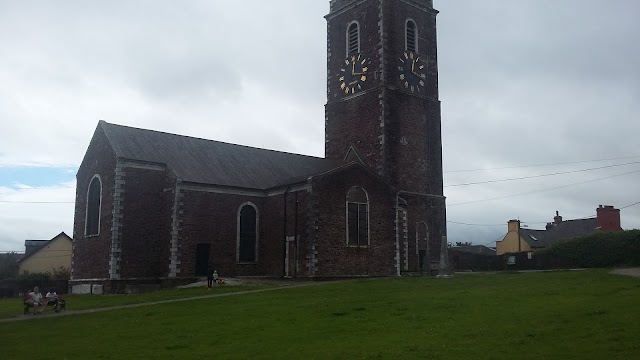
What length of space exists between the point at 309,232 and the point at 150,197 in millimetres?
9533

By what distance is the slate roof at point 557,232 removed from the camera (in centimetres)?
7000

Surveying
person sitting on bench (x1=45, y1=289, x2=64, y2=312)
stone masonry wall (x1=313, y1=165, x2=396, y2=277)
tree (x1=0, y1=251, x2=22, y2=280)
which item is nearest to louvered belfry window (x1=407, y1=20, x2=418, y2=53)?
stone masonry wall (x1=313, y1=165, x2=396, y2=277)

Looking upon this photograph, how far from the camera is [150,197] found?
35.5m

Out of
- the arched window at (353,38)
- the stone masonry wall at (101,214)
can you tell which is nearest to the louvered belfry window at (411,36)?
the arched window at (353,38)

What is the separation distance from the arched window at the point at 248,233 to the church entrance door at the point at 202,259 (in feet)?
7.26

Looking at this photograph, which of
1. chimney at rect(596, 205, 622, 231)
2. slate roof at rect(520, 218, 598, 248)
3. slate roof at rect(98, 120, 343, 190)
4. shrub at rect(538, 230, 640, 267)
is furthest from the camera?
slate roof at rect(520, 218, 598, 248)

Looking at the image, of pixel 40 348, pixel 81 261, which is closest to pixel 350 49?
pixel 81 261

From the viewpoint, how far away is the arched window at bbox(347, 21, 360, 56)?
4484 centimetres

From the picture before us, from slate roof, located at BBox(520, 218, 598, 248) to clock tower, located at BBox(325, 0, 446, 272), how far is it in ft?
107

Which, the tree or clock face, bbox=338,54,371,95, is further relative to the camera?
the tree

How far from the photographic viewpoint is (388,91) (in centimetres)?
4203

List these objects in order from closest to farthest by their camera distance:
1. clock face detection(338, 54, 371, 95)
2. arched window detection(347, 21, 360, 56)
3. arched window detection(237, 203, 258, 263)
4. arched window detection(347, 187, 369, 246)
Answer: arched window detection(347, 187, 369, 246) < arched window detection(237, 203, 258, 263) < clock face detection(338, 54, 371, 95) < arched window detection(347, 21, 360, 56)

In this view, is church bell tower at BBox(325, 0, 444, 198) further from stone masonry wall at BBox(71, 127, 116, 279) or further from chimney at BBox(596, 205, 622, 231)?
chimney at BBox(596, 205, 622, 231)

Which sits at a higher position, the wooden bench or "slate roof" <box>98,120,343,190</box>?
"slate roof" <box>98,120,343,190</box>
